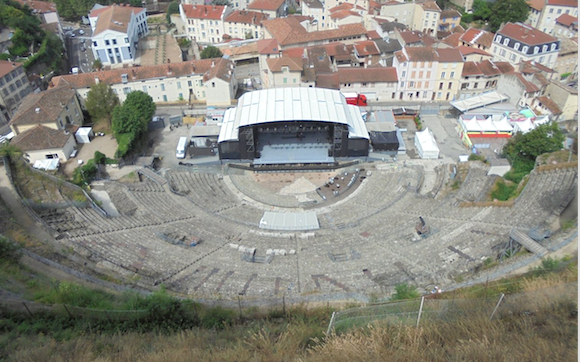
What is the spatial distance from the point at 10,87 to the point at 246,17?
36046mm

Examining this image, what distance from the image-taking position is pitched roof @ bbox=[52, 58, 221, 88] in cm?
4119

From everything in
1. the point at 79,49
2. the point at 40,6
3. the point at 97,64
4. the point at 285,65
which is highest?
the point at 40,6

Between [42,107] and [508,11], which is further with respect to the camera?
[508,11]

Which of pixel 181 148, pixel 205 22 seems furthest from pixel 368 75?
pixel 205 22

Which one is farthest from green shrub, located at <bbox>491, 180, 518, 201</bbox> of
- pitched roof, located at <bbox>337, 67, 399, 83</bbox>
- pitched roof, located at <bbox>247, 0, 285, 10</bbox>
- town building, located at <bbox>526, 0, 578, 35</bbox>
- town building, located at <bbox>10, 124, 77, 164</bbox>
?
pitched roof, located at <bbox>247, 0, 285, 10</bbox>

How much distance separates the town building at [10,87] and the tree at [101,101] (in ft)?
36.4

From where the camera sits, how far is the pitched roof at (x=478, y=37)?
4984 cm

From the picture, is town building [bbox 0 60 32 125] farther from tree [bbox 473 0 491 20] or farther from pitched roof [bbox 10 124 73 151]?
tree [bbox 473 0 491 20]

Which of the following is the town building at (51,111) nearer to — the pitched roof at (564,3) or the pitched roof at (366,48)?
the pitched roof at (366,48)

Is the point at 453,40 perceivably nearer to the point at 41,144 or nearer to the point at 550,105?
the point at 550,105

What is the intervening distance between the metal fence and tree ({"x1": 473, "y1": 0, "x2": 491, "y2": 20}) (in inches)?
A: 2597

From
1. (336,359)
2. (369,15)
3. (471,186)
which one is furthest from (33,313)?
(369,15)

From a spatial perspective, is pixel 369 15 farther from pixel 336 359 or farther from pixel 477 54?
pixel 336 359

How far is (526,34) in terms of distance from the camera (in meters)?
45.6
